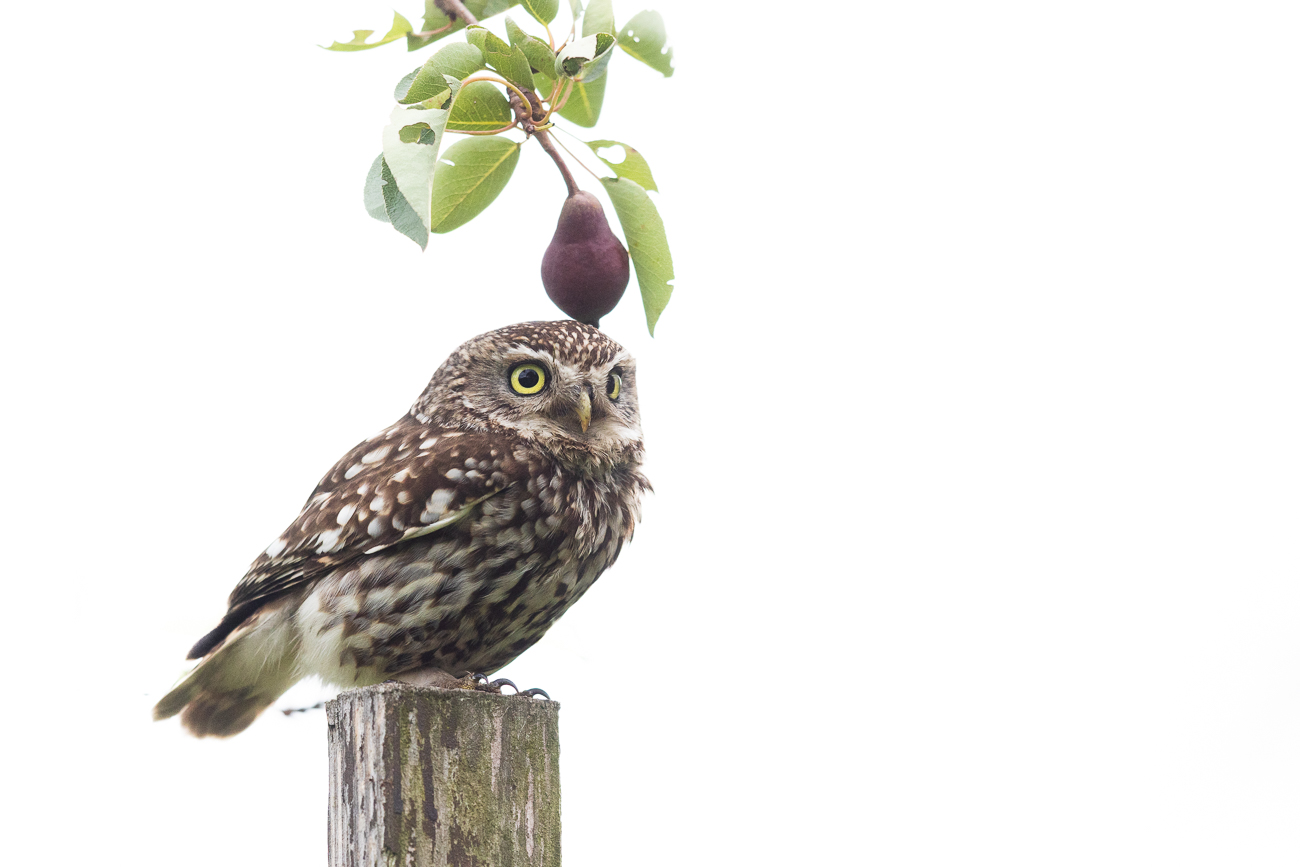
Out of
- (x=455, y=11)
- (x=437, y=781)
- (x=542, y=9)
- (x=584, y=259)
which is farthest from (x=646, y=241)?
(x=437, y=781)

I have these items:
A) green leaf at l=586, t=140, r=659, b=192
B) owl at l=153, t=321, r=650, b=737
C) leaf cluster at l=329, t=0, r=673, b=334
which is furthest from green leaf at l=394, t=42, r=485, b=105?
owl at l=153, t=321, r=650, b=737

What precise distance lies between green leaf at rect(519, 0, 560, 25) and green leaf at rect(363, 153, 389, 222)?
29 centimetres

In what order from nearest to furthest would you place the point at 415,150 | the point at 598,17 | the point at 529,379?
the point at 415,150 < the point at 598,17 < the point at 529,379

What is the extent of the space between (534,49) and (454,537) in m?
0.65

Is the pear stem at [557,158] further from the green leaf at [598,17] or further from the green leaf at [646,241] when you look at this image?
the green leaf at [598,17]

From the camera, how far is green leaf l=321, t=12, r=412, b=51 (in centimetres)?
157

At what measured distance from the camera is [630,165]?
1.55m

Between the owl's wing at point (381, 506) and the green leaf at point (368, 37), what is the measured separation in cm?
56

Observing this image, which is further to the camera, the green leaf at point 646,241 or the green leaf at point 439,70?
the green leaf at point 646,241

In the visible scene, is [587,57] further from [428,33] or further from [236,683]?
[236,683]

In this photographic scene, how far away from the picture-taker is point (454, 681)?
149cm

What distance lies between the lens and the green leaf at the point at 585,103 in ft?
5.11

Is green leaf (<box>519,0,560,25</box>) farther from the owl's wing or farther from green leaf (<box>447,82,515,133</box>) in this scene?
the owl's wing

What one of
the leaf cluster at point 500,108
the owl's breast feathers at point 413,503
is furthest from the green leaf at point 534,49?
the owl's breast feathers at point 413,503
